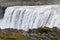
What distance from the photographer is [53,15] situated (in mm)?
4742

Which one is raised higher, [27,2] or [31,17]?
[27,2]

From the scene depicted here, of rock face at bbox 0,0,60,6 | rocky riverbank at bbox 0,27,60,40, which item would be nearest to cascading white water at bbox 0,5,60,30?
rock face at bbox 0,0,60,6

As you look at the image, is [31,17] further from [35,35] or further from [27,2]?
[35,35]

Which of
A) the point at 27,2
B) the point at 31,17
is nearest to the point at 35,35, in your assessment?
the point at 31,17

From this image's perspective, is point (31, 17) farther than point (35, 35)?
Yes

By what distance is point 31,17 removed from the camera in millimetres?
5254

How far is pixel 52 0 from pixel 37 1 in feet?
2.29

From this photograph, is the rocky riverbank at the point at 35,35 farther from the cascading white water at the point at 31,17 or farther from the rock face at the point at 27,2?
the rock face at the point at 27,2

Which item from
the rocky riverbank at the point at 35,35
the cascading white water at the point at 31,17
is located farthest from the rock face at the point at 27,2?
the rocky riverbank at the point at 35,35

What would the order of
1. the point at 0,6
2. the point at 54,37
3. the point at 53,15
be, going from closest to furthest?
1. the point at 54,37
2. the point at 53,15
3. the point at 0,6

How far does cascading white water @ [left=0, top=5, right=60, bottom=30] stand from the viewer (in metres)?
4.54

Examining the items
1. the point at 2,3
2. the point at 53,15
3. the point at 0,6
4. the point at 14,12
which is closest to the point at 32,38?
the point at 53,15

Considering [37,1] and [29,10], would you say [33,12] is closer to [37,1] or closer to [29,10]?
[29,10]

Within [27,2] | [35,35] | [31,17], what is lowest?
[35,35]
